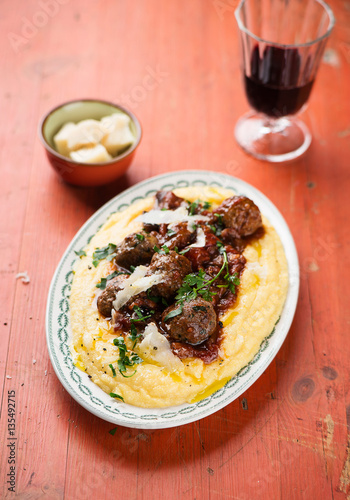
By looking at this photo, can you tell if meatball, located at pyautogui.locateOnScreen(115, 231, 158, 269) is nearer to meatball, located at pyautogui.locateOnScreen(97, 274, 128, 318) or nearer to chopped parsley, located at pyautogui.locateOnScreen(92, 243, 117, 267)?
chopped parsley, located at pyautogui.locateOnScreen(92, 243, 117, 267)

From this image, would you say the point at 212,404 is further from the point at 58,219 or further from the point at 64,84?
the point at 64,84

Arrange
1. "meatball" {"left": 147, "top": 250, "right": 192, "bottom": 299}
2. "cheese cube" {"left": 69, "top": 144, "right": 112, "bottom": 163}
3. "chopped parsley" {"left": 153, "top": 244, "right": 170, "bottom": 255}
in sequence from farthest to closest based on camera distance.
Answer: "cheese cube" {"left": 69, "top": 144, "right": 112, "bottom": 163}
"chopped parsley" {"left": 153, "top": 244, "right": 170, "bottom": 255}
"meatball" {"left": 147, "top": 250, "right": 192, "bottom": 299}

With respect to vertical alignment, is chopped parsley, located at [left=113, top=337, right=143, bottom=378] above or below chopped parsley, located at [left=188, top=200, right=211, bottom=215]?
below

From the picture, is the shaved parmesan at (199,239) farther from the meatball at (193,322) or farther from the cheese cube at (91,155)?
the cheese cube at (91,155)

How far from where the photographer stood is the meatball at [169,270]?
12.9ft

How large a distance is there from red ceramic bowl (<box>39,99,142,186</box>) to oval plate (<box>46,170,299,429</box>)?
1.19 ft

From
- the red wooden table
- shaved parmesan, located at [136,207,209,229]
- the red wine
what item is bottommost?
the red wooden table

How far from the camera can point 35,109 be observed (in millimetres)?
6328

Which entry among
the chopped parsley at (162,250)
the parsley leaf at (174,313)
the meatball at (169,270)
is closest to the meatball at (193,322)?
the parsley leaf at (174,313)

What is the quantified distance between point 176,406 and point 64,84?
15.3 ft

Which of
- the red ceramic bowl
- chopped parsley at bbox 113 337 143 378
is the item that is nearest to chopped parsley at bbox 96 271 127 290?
chopped parsley at bbox 113 337 143 378

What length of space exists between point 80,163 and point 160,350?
7.16 ft

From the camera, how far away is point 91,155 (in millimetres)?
5156

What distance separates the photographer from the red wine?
5020 millimetres
